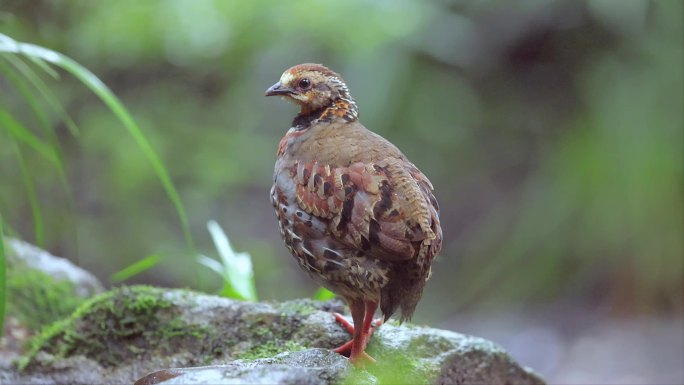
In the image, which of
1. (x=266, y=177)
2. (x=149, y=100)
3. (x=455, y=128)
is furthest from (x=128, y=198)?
(x=455, y=128)

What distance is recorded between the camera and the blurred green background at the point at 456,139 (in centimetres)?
Answer: 693

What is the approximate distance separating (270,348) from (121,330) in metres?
0.75

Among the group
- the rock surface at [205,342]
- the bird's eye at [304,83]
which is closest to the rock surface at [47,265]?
the rock surface at [205,342]

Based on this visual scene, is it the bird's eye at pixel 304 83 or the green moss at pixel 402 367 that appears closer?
the green moss at pixel 402 367

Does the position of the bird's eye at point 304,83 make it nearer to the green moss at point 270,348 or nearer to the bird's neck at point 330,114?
the bird's neck at point 330,114

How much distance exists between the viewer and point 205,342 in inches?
143

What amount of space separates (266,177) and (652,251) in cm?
355

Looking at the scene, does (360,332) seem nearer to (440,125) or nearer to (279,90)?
(279,90)

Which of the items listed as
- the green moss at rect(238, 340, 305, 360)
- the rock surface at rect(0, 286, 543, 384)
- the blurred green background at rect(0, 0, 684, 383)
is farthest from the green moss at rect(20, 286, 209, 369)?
the blurred green background at rect(0, 0, 684, 383)

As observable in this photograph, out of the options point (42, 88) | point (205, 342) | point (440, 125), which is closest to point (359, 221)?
point (205, 342)

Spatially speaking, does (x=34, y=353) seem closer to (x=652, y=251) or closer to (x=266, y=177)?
(x=266, y=177)

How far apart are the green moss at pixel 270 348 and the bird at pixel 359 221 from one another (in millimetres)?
189

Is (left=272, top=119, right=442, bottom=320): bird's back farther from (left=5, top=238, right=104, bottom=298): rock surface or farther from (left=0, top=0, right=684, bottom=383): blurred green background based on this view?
(left=0, top=0, right=684, bottom=383): blurred green background

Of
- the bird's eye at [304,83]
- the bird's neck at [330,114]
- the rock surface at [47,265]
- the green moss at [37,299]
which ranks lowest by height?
the green moss at [37,299]
